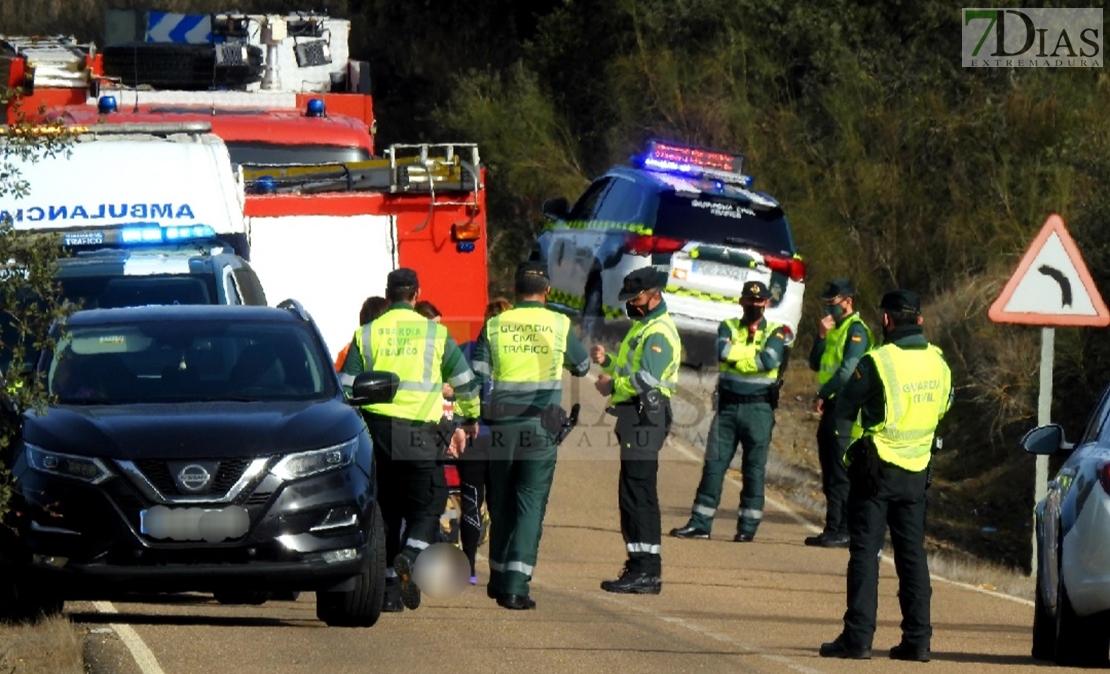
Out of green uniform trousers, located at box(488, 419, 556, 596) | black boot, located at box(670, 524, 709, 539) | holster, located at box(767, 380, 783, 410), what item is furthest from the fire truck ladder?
green uniform trousers, located at box(488, 419, 556, 596)

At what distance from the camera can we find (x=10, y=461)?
35.1 ft

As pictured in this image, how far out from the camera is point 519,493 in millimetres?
12328

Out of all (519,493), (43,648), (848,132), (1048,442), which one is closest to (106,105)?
(519,493)

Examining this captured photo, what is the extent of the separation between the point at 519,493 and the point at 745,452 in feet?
14.2

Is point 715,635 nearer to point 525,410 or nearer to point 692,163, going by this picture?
point 525,410

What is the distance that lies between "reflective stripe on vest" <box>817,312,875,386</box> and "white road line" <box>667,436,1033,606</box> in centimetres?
137

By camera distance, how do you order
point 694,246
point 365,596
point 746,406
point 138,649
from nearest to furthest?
point 138,649, point 365,596, point 746,406, point 694,246

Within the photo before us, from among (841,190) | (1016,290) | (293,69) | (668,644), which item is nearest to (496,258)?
(841,190)

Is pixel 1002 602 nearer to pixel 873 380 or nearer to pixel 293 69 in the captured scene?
pixel 873 380

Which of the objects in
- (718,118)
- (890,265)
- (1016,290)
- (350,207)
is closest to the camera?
(1016,290)

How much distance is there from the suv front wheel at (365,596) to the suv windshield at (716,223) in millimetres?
10320

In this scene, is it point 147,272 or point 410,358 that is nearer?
point 410,358

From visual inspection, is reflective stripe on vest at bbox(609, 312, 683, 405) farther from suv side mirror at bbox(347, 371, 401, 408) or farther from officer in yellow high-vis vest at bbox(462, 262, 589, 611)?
suv side mirror at bbox(347, 371, 401, 408)

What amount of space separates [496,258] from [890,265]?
6.36m
